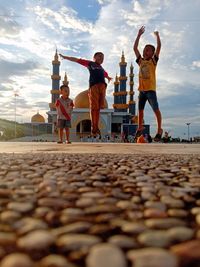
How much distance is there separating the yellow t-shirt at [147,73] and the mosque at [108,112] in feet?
85.5

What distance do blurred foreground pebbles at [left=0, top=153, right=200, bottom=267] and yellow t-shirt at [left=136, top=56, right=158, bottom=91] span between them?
16.9ft

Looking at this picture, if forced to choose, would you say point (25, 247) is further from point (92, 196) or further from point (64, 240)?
point (92, 196)

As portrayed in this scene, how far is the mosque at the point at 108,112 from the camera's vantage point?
112 feet

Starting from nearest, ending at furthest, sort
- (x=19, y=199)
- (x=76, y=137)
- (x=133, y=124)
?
(x=19, y=199) < (x=76, y=137) < (x=133, y=124)

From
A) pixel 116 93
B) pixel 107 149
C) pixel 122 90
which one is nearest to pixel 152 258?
pixel 107 149

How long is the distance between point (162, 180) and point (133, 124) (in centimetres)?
3649

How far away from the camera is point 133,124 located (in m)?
38.1

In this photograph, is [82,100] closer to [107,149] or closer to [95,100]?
[95,100]

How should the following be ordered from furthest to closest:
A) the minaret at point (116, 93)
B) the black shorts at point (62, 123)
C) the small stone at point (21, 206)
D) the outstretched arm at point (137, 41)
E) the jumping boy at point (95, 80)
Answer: the minaret at point (116, 93) → the black shorts at point (62, 123) → the jumping boy at point (95, 80) → the outstretched arm at point (137, 41) → the small stone at point (21, 206)

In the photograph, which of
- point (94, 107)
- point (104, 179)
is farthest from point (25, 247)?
point (94, 107)

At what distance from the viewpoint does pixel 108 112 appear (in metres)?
35.2

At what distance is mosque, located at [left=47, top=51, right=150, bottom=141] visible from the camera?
112 ft

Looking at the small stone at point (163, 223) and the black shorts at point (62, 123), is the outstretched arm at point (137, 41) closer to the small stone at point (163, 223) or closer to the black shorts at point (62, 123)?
the black shorts at point (62, 123)

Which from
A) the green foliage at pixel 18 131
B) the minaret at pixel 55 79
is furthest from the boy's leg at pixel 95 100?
the green foliage at pixel 18 131
